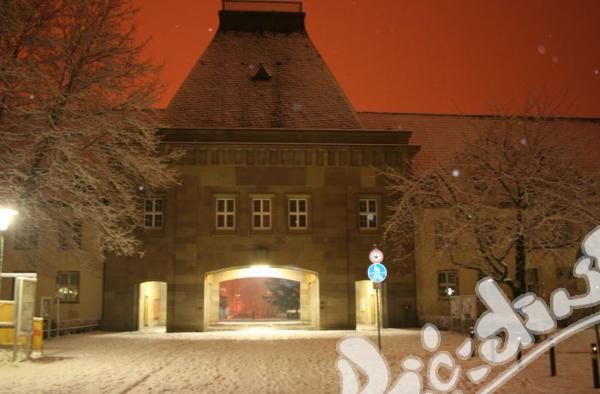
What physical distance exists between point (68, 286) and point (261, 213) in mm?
10170

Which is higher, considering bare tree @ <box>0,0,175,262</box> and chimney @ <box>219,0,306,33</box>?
chimney @ <box>219,0,306,33</box>

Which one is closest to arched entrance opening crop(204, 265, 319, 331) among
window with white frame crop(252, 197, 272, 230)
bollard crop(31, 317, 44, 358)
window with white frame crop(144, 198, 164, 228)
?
window with white frame crop(252, 197, 272, 230)

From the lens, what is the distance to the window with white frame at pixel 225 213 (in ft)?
105

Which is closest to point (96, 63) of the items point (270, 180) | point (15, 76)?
point (15, 76)

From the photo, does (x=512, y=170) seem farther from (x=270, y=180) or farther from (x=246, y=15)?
(x=246, y=15)

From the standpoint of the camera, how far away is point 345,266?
104 ft

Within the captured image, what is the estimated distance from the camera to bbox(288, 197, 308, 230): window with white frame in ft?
105

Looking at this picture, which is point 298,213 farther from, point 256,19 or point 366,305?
point 256,19

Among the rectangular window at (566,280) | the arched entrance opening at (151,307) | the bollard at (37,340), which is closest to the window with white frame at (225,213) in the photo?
the arched entrance opening at (151,307)

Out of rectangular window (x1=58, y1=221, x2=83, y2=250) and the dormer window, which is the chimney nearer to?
the dormer window

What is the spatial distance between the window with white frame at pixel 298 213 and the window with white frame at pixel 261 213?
100cm

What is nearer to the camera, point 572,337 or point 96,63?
point 96,63

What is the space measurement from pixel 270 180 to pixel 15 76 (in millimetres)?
15833
